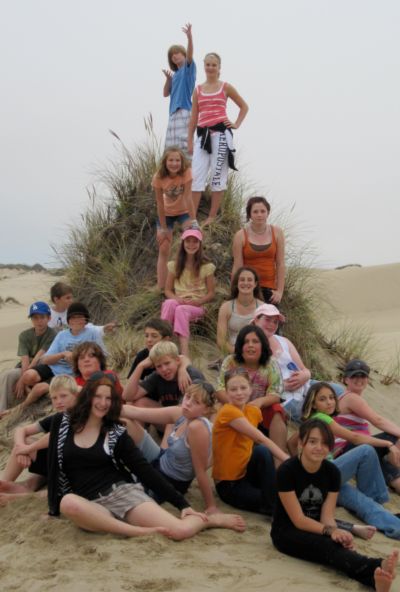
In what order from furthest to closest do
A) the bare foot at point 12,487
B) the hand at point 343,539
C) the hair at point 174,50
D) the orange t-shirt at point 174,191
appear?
the hair at point 174,50 < the orange t-shirt at point 174,191 < the bare foot at point 12,487 < the hand at point 343,539

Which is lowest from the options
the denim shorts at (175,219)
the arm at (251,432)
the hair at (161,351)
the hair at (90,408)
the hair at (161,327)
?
the arm at (251,432)

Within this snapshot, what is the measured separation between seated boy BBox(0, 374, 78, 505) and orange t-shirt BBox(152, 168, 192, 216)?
3067mm

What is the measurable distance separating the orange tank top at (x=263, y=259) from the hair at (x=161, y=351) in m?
1.76

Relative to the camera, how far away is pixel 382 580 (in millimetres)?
4031

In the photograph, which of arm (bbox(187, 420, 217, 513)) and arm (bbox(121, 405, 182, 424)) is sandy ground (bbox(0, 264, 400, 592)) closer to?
arm (bbox(187, 420, 217, 513))

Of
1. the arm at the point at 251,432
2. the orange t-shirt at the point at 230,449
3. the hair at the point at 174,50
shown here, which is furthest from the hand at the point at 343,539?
the hair at the point at 174,50

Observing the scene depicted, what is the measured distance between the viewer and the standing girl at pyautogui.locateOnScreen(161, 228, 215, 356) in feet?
23.5

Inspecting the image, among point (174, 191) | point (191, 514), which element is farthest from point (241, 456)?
point (174, 191)

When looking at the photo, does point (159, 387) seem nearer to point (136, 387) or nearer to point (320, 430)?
point (136, 387)

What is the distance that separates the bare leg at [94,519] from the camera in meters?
4.57

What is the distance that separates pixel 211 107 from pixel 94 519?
5.39m

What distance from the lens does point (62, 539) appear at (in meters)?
4.66

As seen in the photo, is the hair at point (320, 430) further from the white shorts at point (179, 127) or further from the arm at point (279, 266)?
the white shorts at point (179, 127)

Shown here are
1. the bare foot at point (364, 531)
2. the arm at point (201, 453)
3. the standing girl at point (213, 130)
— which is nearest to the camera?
the bare foot at point (364, 531)
